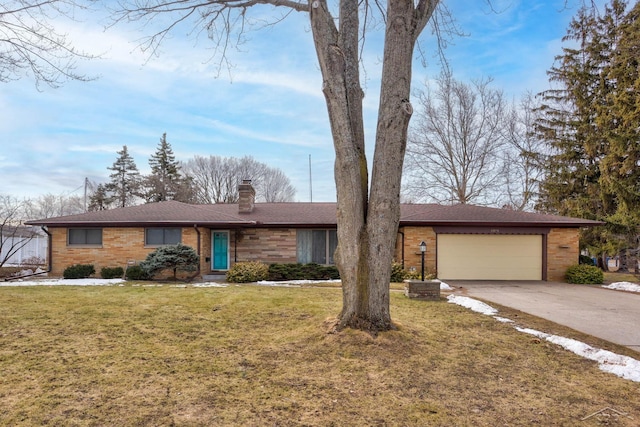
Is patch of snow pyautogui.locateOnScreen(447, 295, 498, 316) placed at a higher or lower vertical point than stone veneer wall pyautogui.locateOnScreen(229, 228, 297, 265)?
lower

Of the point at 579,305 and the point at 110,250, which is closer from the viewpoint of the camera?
the point at 579,305

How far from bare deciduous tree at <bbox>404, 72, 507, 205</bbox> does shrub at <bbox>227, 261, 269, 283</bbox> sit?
14521 mm

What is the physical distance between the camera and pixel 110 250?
14273 millimetres

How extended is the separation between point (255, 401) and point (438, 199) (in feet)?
77.9

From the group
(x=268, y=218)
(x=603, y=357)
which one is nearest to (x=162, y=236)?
(x=268, y=218)

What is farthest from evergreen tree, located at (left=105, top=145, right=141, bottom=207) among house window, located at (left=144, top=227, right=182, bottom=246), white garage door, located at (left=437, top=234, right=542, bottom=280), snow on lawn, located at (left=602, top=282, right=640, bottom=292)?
snow on lawn, located at (left=602, top=282, right=640, bottom=292)

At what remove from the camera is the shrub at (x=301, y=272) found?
14094 millimetres

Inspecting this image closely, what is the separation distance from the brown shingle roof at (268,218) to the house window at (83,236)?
1.11ft

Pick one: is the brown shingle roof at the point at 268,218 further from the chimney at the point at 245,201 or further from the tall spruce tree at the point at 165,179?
the tall spruce tree at the point at 165,179

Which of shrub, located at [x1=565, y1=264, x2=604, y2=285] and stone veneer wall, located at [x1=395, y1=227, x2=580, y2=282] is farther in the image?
stone veneer wall, located at [x1=395, y1=227, x2=580, y2=282]

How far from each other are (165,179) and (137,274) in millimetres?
25781

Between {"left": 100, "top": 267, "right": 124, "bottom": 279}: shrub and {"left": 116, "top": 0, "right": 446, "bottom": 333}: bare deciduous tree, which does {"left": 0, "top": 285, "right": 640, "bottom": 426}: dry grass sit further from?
{"left": 100, "top": 267, "right": 124, "bottom": 279}: shrub

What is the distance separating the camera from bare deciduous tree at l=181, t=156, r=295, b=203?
37750 millimetres

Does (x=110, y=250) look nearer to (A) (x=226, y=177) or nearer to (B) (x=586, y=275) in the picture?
(B) (x=586, y=275)
